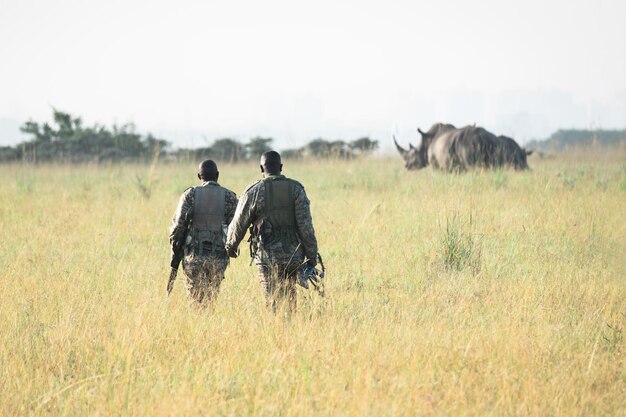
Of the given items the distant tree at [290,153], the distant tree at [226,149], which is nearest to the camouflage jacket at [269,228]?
the distant tree at [290,153]

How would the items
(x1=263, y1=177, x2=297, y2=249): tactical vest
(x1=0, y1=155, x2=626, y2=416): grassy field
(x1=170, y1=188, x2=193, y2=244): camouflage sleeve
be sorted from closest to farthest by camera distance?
1. (x1=0, y1=155, x2=626, y2=416): grassy field
2. (x1=263, y1=177, x2=297, y2=249): tactical vest
3. (x1=170, y1=188, x2=193, y2=244): camouflage sleeve

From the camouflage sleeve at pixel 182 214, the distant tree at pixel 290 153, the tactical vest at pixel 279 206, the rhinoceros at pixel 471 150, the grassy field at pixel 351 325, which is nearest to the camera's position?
the grassy field at pixel 351 325

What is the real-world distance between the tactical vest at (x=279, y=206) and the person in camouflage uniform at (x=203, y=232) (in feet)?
2.05

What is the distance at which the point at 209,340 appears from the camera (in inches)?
203

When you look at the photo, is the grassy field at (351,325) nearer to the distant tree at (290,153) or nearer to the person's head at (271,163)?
the person's head at (271,163)

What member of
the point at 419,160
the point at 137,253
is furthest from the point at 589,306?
the point at 419,160

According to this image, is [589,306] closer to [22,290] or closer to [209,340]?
[209,340]

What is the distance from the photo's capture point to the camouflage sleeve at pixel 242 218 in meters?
5.54

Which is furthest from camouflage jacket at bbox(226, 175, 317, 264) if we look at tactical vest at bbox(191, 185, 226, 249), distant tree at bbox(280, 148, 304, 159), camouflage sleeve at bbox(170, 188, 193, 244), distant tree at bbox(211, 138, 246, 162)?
distant tree at bbox(211, 138, 246, 162)

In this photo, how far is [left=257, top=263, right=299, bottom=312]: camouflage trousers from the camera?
5594 mm

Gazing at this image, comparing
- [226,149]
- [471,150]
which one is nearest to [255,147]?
[226,149]

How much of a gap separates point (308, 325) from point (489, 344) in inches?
50.4

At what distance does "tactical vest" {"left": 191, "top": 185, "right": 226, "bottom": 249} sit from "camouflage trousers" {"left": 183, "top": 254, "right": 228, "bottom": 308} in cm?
14

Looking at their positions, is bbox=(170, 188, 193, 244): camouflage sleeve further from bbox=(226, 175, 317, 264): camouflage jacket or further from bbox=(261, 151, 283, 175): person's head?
bbox=(261, 151, 283, 175): person's head
